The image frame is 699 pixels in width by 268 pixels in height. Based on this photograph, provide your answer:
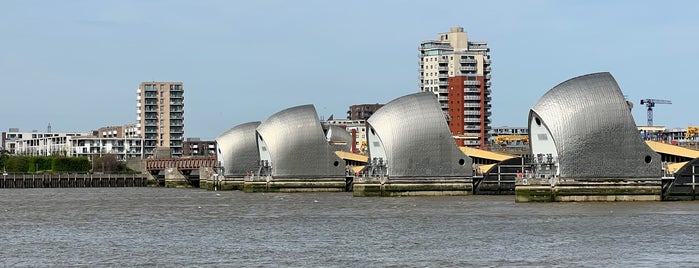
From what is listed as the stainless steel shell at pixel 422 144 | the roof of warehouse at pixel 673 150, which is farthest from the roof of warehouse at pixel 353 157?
the roof of warehouse at pixel 673 150

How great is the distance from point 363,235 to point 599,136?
3239cm

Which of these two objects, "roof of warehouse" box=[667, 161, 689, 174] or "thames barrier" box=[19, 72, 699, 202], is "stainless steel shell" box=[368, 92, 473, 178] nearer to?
"thames barrier" box=[19, 72, 699, 202]

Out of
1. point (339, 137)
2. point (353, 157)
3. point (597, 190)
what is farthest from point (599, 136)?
point (339, 137)

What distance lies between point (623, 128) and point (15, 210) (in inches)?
1642

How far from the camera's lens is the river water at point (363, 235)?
4994cm

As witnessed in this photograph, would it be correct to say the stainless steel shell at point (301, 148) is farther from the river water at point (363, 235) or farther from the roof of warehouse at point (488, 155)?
the river water at point (363, 235)

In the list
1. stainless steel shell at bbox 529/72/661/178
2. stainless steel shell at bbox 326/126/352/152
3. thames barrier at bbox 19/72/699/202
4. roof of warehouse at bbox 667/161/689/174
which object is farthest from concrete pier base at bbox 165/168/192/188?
stainless steel shell at bbox 529/72/661/178

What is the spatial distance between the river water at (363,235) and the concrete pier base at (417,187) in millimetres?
14541

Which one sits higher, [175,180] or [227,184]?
[175,180]

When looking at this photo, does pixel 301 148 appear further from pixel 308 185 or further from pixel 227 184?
pixel 227 184

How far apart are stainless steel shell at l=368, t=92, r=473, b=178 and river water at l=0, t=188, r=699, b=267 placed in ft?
49.8

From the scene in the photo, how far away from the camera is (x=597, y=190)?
88438mm

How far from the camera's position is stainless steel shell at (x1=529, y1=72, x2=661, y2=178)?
291ft

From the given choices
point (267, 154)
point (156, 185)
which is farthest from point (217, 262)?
point (156, 185)
